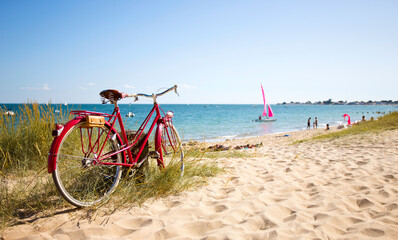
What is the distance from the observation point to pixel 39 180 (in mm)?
2775

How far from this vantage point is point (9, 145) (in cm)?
343

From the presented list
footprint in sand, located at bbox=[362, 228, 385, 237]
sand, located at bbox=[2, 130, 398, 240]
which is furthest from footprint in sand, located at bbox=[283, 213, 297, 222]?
footprint in sand, located at bbox=[362, 228, 385, 237]

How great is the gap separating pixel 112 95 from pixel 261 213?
2.01 m

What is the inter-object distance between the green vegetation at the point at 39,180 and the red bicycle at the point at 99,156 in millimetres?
149

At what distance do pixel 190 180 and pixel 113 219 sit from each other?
118cm

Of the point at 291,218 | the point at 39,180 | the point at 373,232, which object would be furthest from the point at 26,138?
the point at 373,232

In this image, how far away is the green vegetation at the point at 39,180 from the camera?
2205 mm

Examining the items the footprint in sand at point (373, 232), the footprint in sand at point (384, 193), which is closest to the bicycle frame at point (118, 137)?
the footprint in sand at point (373, 232)

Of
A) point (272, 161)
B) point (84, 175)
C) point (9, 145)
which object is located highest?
point (9, 145)

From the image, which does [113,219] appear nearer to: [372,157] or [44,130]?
[44,130]

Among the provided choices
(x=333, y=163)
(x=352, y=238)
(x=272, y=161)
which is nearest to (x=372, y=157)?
(x=333, y=163)

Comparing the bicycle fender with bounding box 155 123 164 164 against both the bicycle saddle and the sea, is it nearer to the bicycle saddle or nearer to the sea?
the sea

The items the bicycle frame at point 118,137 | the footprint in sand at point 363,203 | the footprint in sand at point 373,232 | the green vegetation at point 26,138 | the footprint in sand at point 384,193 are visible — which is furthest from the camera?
the green vegetation at point 26,138

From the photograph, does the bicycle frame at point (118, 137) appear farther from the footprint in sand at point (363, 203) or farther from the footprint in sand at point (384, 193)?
the footprint in sand at point (384, 193)
